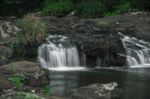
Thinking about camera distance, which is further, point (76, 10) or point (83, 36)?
point (76, 10)

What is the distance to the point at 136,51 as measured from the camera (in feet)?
97.0

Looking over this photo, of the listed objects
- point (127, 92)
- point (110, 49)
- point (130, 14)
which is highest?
point (130, 14)

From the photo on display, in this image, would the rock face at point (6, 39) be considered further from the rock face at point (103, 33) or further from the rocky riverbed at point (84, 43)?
the rock face at point (103, 33)

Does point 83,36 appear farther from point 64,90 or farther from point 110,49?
point 64,90

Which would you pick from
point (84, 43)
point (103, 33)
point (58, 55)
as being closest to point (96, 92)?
point (58, 55)

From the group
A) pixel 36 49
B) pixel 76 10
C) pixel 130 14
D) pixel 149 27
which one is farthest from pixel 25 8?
pixel 36 49

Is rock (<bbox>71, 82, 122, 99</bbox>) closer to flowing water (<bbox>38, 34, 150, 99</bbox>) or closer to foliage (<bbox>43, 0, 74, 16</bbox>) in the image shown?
flowing water (<bbox>38, 34, 150, 99</bbox>)

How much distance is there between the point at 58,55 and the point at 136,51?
4.72 metres

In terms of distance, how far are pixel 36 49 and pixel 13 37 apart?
188cm

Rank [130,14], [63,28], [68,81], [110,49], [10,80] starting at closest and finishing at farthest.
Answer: [10,80]
[68,81]
[110,49]
[63,28]
[130,14]

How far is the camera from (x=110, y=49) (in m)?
28.8

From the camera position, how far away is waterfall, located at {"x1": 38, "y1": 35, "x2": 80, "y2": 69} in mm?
27734

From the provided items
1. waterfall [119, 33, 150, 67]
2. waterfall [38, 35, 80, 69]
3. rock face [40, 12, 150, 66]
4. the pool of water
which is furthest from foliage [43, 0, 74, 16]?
the pool of water

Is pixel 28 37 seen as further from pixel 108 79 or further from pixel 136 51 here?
pixel 108 79
